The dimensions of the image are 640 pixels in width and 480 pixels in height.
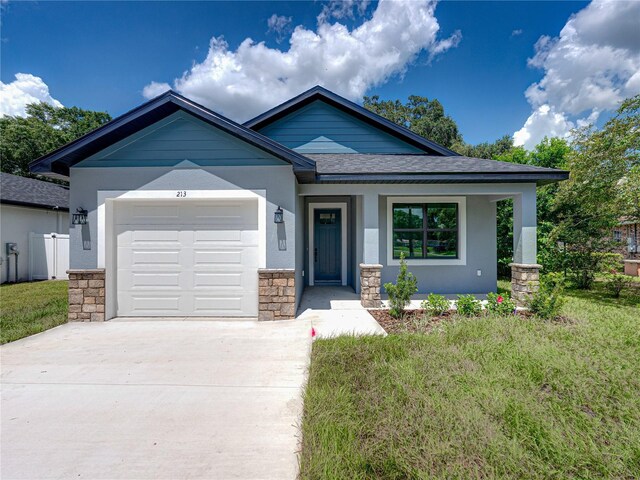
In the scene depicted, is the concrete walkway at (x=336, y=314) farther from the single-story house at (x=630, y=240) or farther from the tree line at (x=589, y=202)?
the single-story house at (x=630, y=240)

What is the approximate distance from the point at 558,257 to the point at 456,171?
5.78m

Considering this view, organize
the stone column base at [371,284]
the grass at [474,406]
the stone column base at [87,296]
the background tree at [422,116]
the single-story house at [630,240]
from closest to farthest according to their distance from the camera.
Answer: the grass at [474,406] < the stone column base at [87,296] < the stone column base at [371,284] < the single-story house at [630,240] < the background tree at [422,116]

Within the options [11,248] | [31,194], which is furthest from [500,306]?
[31,194]

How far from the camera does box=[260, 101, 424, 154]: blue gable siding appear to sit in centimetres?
912

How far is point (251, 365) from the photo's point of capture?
3791 millimetres

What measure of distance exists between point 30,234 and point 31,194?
Answer: 2.11m

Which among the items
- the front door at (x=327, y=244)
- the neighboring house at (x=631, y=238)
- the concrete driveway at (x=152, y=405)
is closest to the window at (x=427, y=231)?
the front door at (x=327, y=244)

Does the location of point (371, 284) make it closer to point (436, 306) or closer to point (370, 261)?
point (370, 261)

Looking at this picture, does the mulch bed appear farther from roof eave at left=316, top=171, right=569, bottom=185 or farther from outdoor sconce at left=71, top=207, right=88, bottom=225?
outdoor sconce at left=71, top=207, right=88, bottom=225

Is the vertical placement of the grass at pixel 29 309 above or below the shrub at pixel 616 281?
below

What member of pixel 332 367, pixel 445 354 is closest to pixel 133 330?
pixel 332 367

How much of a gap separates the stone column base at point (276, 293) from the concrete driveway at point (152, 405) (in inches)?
35.1

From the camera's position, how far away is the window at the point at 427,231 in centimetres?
808

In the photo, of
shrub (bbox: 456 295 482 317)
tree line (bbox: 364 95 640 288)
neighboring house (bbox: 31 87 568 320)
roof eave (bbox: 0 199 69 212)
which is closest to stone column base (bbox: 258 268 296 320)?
neighboring house (bbox: 31 87 568 320)
